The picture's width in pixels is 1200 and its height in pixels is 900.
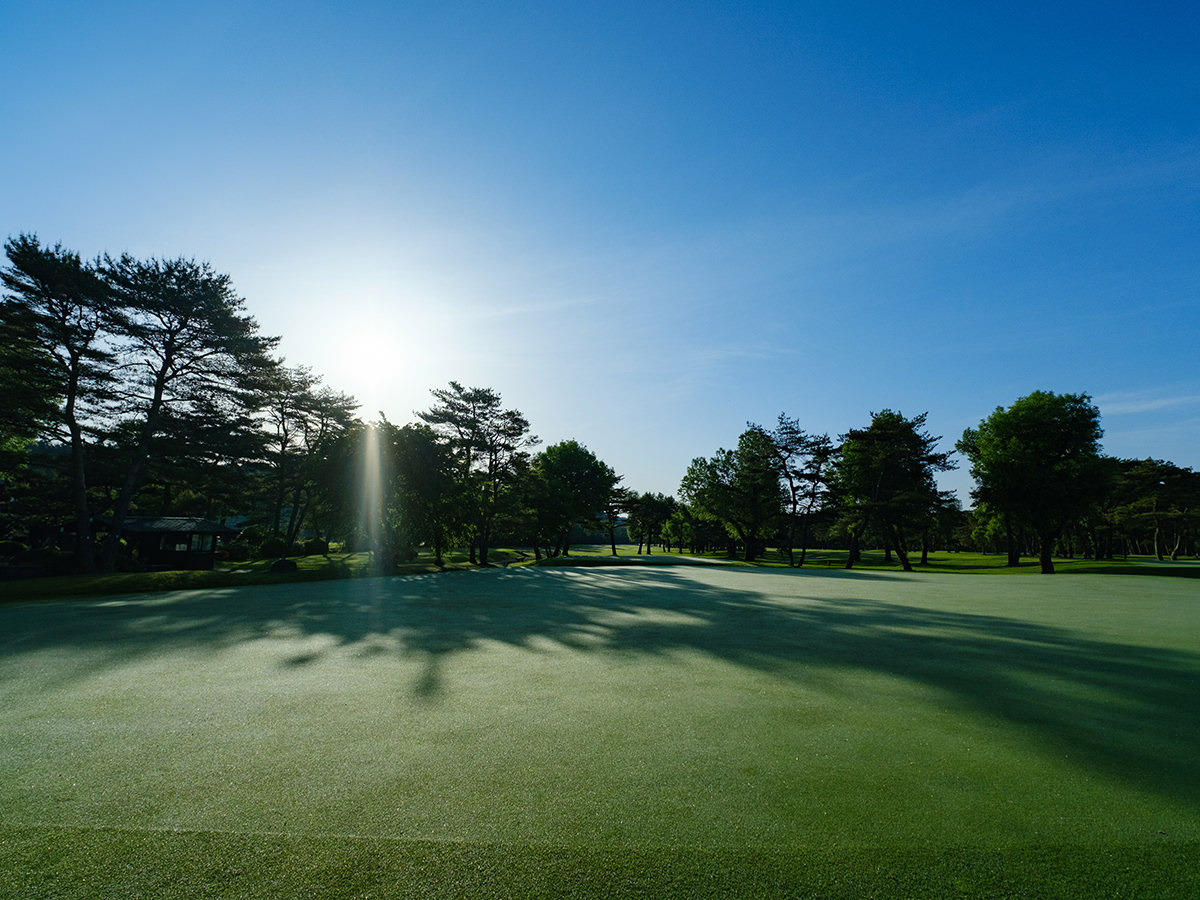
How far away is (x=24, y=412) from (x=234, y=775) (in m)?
28.7

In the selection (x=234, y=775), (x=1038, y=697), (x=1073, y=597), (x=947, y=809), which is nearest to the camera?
(x=947, y=809)

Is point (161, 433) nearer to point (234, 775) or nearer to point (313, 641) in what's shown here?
point (313, 641)

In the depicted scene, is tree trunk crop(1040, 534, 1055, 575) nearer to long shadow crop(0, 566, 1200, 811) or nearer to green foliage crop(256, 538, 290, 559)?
long shadow crop(0, 566, 1200, 811)

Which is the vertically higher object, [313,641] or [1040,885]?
[1040,885]

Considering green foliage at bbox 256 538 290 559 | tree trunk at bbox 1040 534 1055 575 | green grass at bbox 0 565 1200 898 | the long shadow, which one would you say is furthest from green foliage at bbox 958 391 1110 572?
green foliage at bbox 256 538 290 559

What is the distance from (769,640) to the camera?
863 cm

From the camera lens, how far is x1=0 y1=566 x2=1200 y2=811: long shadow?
4.78 meters

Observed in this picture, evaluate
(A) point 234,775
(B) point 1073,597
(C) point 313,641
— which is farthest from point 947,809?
(B) point 1073,597

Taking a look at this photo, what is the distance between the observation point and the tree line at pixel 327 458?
2295 cm

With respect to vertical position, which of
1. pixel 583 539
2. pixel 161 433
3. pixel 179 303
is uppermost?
pixel 179 303

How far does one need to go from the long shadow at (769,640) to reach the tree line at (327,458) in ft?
46.6

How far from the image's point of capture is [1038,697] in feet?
18.1

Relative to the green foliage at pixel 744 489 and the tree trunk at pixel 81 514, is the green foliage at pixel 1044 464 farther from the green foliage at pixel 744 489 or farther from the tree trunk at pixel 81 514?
the tree trunk at pixel 81 514

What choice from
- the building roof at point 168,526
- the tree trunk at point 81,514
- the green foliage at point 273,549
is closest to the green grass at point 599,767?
the tree trunk at point 81,514
